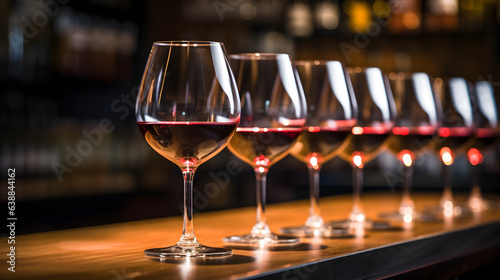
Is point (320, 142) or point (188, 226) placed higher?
point (320, 142)

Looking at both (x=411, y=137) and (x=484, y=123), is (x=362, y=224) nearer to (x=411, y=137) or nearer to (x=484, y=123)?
(x=411, y=137)

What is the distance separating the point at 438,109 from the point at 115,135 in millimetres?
2510

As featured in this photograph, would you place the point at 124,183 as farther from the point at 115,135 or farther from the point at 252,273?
the point at 252,273

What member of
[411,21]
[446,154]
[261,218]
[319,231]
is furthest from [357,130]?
[411,21]

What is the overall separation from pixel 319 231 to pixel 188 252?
354 mm

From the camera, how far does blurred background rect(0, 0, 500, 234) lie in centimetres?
322

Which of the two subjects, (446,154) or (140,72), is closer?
(446,154)

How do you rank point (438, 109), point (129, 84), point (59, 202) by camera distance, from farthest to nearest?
1. point (129, 84)
2. point (59, 202)
3. point (438, 109)

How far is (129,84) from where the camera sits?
3.79 metres

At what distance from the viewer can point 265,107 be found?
106 centimetres

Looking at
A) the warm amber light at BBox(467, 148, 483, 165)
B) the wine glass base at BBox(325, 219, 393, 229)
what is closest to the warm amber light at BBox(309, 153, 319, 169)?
the wine glass base at BBox(325, 219, 393, 229)

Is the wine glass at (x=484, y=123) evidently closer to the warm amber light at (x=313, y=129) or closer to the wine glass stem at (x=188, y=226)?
the warm amber light at (x=313, y=129)

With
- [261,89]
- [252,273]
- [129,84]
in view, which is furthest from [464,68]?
[252,273]

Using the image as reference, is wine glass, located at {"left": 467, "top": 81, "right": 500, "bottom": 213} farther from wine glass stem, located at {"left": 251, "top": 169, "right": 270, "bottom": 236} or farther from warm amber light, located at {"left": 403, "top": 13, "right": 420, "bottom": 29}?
warm amber light, located at {"left": 403, "top": 13, "right": 420, "bottom": 29}
